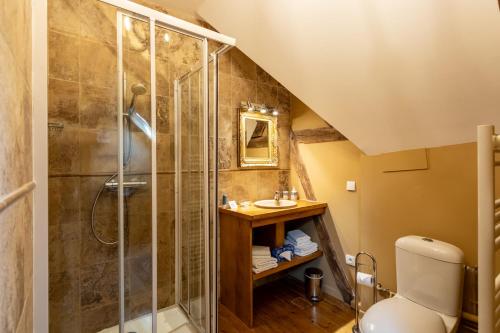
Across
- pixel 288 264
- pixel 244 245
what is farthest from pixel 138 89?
pixel 288 264

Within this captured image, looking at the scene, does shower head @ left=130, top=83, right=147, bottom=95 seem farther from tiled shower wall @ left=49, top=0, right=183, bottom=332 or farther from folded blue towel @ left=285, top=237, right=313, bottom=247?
folded blue towel @ left=285, top=237, right=313, bottom=247

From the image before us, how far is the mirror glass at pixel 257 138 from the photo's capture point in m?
2.64

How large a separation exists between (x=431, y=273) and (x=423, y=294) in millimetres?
157

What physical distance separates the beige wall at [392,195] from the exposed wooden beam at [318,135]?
0.05 metres

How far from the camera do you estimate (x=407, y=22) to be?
1.27m

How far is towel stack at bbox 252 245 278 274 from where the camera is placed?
7.07 ft

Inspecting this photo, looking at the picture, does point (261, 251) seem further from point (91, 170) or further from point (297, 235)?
point (91, 170)

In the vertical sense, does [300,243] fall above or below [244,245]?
below

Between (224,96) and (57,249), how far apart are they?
6.02 ft

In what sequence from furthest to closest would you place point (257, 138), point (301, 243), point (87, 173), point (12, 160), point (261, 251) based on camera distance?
1. point (257, 138)
2. point (301, 243)
3. point (261, 251)
4. point (87, 173)
5. point (12, 160)

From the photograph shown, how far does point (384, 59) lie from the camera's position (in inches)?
57.4

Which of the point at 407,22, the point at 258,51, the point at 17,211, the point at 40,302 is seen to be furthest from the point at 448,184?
the point at 40,302

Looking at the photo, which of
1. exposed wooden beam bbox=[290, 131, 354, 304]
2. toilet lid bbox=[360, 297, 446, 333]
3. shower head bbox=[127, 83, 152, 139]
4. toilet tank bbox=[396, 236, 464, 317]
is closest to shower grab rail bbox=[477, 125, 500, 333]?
toilet lid bbox=[360, 297, 446, 333]

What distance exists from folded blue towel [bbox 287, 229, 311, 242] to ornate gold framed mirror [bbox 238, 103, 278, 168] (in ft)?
2.51
